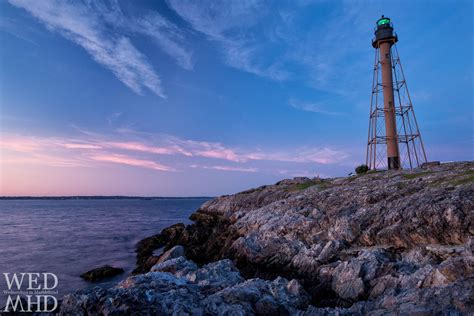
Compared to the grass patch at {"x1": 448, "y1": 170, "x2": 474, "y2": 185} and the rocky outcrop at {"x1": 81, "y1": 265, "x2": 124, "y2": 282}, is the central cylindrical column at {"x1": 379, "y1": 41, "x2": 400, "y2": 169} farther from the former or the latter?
the rocky outcrop at {"x1": 81, "y1": 265, "x2": 124, "y2": 282}

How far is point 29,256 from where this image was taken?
31219mm

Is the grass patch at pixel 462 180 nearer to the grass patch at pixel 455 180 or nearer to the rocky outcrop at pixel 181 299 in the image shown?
the grass patch at pixel 455 180

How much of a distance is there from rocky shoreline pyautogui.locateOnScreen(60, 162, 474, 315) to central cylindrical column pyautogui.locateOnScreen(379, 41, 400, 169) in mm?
21347

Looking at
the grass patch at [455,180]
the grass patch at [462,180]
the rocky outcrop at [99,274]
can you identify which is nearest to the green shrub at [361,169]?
the grass patch at [455,180]

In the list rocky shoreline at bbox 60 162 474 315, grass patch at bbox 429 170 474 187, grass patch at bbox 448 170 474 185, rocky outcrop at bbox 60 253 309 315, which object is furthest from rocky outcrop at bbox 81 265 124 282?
grass patch at bbox 448 170 474 185

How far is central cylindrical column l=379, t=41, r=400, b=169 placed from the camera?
44.5 meters

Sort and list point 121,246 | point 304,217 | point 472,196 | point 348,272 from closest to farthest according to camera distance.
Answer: point 348,272
point 472,196
point 304,217
point 121,246

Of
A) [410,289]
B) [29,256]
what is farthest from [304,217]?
[29,256]

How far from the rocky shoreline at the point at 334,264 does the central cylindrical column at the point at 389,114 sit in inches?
840

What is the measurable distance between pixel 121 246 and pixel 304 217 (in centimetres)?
2422

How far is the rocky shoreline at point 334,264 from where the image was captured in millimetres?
8930

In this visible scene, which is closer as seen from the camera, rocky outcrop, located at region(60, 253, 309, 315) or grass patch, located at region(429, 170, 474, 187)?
rocky outcrop, located at region(60, 253, 309, 315)

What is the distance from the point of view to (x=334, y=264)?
1465 cm

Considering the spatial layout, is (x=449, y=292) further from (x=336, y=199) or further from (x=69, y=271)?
(x=69, y=271)
